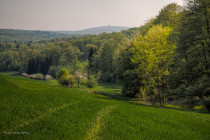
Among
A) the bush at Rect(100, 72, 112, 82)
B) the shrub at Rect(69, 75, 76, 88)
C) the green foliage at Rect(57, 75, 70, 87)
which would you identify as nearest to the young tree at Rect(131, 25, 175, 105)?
the shrub at Rect(69, 75, 76, 88)

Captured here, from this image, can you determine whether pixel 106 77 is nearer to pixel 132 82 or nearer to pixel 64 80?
pixel 64 80

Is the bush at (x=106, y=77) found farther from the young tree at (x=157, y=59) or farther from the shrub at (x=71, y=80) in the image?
the young tree at (x=157, y=59)

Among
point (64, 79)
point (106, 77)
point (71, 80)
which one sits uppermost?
point (64, 79)

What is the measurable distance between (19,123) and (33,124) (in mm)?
606

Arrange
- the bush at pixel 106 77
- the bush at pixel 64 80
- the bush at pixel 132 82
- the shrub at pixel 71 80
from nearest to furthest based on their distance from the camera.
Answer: the bush at pixel 132 82
the bush at pixel 64 80
the shrub at pixel 71 80
the bush at pixel 106 77

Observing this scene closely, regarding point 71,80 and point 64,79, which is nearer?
point 64,79

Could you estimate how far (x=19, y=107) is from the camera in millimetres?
8625

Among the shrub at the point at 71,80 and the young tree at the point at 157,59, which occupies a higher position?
the young tree at the point at 157,59

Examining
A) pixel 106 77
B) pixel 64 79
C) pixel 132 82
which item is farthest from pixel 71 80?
pixel 106 77

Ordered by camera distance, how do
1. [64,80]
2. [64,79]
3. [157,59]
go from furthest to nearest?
1. [64,80]
2. [64,79]
3. [157,59]

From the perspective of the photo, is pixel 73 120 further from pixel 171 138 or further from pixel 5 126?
pixel 171 138

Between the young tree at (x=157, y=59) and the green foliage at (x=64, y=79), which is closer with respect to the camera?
the young tree at (x=157, y=59)

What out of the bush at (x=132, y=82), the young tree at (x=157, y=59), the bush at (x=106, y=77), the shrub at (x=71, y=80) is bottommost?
the bush at (x=106, y=77)

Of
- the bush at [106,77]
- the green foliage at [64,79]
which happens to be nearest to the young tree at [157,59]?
the green foliage at [64,79]
